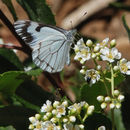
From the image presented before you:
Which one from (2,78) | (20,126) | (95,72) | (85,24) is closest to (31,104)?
(20,126)

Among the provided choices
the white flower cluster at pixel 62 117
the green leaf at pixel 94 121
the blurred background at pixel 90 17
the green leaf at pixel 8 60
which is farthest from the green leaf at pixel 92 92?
the blurred background at pixel 90 17

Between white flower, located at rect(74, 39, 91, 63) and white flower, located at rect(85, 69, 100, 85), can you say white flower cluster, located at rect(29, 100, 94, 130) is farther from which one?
white flower, located at rect(74, 39, 91, 63)

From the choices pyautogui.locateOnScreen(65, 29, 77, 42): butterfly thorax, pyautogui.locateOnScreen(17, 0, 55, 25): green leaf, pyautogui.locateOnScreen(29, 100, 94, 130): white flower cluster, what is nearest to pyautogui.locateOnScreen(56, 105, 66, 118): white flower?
pyautogui.locateOnScreen(29, 100, 94, 130): white flower cluster

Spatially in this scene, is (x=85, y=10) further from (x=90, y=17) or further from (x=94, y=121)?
(x=94, y=121)

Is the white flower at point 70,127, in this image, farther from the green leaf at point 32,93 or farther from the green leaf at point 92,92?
the green leaf at point 32,93

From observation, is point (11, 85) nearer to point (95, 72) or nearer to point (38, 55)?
point (38, 55)

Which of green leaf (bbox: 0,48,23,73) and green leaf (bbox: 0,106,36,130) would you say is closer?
green leaf (bbox: 0,106,36,130)
